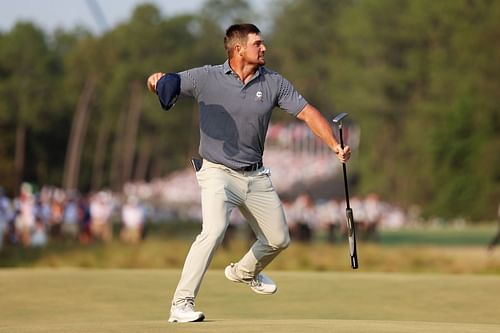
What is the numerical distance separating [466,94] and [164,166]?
5699 cm

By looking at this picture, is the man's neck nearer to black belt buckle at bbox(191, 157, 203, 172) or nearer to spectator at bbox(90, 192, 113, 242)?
black belt buckle at bbox(191, 157, 203, 172)

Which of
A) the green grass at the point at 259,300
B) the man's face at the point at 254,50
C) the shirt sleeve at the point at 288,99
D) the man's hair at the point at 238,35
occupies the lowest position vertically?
the green grass at the point at 259,300

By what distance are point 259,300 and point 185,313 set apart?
408 cm

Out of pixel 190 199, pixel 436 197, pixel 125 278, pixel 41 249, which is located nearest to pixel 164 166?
pixel 190 199

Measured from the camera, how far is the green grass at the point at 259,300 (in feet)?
40.9

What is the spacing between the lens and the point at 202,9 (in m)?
158

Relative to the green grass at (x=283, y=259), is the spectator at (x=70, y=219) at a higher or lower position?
higher

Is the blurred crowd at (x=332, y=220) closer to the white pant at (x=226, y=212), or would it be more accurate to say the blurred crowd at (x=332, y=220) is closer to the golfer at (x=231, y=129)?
the white pant at (x=226, y=212)

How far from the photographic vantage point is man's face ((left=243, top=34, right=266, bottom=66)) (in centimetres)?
1036

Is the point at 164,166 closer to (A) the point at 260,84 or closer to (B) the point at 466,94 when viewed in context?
(B) the point at 466,94

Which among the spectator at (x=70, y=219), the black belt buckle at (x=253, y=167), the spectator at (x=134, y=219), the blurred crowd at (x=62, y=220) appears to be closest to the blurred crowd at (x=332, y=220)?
the spectator at (x=134, y=219)

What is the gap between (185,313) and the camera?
399 inches

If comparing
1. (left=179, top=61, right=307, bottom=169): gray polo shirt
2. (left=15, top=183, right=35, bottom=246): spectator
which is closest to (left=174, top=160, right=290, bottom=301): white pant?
(left=179, top=61, right=307, bottom=169): gray polo shirt

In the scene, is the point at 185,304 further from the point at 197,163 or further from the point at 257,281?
the point at 257,281
